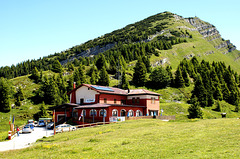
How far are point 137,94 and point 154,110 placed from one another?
7.16 m

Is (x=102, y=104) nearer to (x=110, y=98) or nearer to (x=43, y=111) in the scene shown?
(x=110, y=98)

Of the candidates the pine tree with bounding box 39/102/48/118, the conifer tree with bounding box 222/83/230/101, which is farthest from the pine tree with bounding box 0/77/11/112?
the conifer tree with bounding box 222/83/230/101

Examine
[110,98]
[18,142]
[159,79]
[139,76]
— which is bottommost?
[18,142]

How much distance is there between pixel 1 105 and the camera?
66312 mm

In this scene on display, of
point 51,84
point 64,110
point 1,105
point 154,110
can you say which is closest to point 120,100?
point 154,110

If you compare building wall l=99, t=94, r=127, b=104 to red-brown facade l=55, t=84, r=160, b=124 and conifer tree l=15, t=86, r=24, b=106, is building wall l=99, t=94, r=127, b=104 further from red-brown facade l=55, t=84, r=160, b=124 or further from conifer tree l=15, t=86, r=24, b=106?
conifer tree l=15, t=86, r=24, b=106

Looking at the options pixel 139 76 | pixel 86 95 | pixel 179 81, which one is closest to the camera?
pixel 86 95

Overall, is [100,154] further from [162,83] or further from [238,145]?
[162,83]

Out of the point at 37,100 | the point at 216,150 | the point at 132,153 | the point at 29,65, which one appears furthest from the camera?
the point at 29,65

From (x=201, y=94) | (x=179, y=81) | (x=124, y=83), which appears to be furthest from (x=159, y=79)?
(x=201, y=94)

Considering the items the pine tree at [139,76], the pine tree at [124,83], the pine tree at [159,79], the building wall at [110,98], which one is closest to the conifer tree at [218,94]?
the pine tree at [159,79]

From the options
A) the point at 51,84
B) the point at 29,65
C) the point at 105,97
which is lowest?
the point at 105,97

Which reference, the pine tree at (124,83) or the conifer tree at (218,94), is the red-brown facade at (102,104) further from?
the conifer tree at (218,94)

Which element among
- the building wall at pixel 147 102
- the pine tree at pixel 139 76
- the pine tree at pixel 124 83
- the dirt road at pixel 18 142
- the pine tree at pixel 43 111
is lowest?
the dirt road at pixel 18 142
